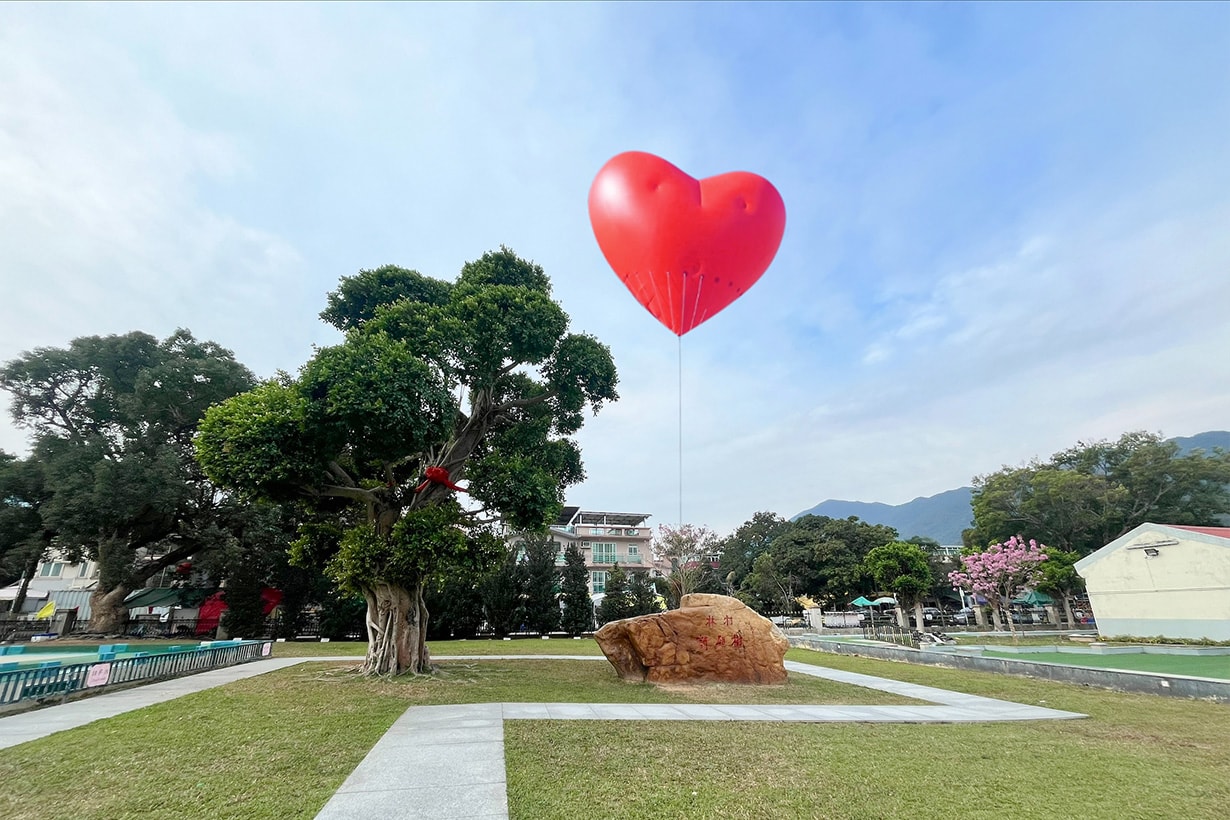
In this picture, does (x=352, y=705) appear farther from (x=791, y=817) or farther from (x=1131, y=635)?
(x=1131, y=635)

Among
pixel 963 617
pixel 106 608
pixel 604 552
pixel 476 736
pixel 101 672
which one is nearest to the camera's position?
pixel 476 736

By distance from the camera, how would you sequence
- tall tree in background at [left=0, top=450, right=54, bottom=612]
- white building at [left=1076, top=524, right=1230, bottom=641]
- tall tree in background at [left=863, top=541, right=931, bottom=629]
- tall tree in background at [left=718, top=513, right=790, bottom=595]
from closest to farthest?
white building at [left=1076, top=524, right=1230, bottom=641]
tall tree in background at [left=0, top=450, right=54, bottom=612]
tall tree in background at [left=863, top=541, right=931, bottom=629]
tall tree in background at [left=718, top=513, right=790, bottom=595]

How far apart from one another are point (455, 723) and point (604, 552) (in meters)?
43.5

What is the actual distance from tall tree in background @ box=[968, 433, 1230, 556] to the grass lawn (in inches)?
1470

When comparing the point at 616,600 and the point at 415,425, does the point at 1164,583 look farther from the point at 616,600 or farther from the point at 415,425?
the point at 415,425

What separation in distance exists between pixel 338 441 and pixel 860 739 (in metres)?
11.4

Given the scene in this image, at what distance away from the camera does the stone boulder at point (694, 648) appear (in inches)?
508

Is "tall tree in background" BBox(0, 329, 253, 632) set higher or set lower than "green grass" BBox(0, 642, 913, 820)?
higher

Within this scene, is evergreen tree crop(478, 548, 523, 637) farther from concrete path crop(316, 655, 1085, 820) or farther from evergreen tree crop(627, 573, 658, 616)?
concrete path crop(316, 655, 1085, 820)

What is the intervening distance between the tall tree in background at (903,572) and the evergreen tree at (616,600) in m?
17.4

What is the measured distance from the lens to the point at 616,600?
119 feet

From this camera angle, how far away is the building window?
50.3 meters

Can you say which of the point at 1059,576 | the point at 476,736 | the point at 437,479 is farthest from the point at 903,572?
the point at 476,736

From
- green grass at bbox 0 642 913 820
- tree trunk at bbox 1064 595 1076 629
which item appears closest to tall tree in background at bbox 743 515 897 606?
tree trunk at bbox 1064 595 1076 629
